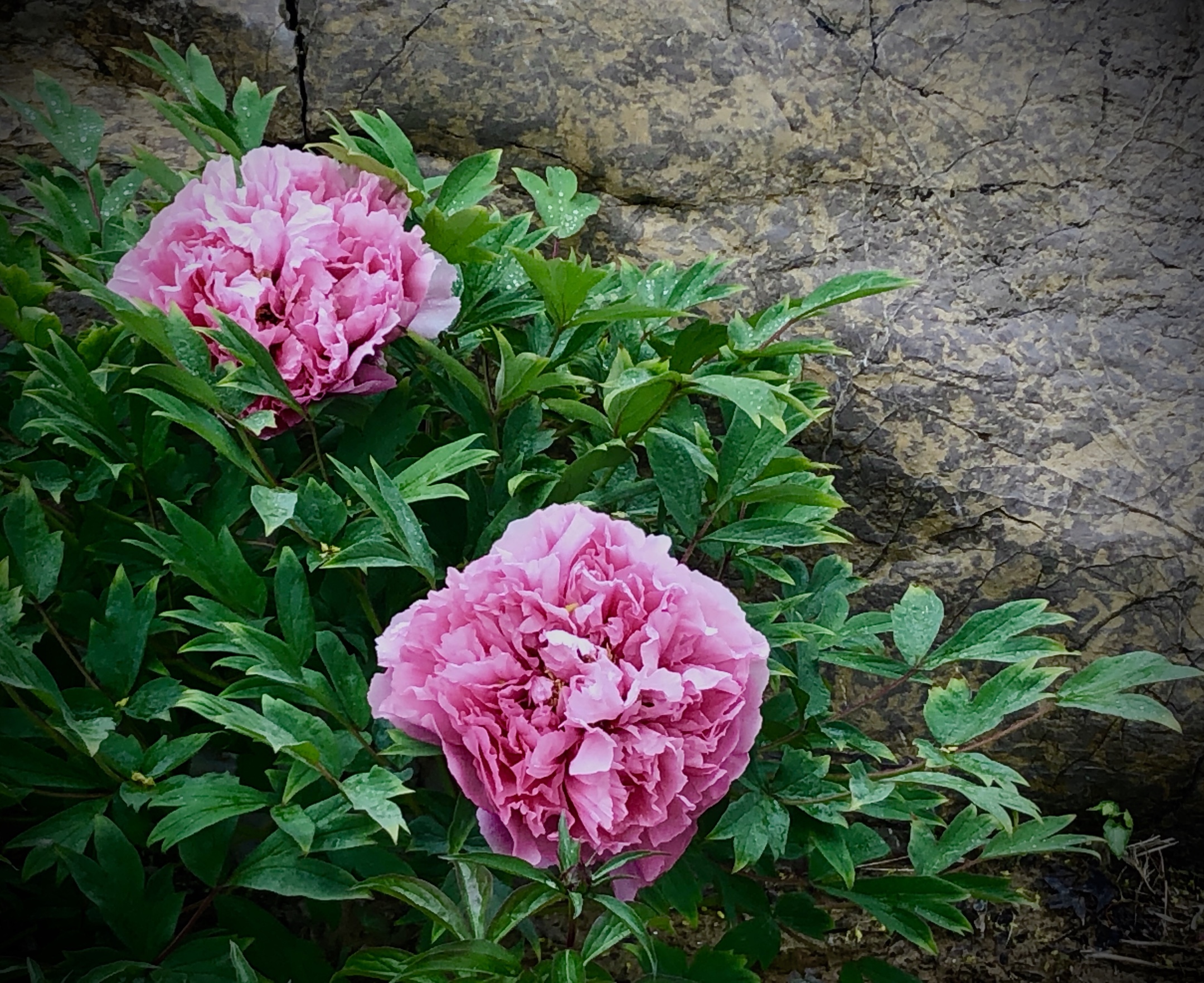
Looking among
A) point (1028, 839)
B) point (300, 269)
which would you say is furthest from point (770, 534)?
point (300, 269)

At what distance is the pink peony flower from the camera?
0.76 metres

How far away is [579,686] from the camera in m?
0.62

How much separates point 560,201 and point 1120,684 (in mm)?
627

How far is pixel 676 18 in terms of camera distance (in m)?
1.25

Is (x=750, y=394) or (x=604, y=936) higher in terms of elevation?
(x=750, y=394)

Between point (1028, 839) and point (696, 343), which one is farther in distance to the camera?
point (696, 343)

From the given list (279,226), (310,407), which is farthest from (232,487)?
(279,226)

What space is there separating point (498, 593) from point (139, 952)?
1.15 ft

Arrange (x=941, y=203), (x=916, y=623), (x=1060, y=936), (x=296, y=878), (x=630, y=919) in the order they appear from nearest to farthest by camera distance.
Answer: (x=630, y=919), (x=296, y=878), (x=916, y=623), (x=1060, y=936), (x=941, y=203)

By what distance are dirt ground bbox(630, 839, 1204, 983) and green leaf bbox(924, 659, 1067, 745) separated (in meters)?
0.44

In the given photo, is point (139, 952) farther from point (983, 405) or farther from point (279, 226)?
point (983, 405)

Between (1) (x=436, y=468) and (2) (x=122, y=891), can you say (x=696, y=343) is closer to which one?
(1) (x=436, y=468)

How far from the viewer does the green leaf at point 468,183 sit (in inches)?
35.6

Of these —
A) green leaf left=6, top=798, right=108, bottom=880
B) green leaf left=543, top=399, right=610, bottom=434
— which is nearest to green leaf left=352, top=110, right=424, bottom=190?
green leaf left=543, top=399, right=610, bottom=434
